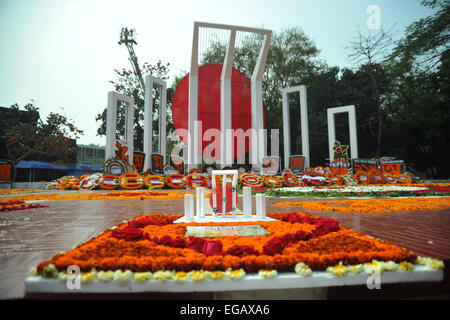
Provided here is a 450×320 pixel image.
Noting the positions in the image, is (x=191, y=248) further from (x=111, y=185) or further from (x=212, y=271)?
(x=111, y=185)

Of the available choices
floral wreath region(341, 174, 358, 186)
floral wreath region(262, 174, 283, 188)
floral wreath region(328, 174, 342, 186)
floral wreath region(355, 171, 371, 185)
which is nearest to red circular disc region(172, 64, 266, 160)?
floral wreath region(262, 174, 283, 188)

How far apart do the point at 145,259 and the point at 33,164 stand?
27.9 m

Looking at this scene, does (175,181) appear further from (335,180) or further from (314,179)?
(335,180)

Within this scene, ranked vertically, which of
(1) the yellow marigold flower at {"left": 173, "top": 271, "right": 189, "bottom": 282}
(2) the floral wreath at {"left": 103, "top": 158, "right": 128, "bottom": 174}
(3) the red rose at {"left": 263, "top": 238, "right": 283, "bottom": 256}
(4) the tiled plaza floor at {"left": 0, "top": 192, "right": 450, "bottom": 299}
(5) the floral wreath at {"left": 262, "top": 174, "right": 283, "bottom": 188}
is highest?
(2) the floral wreath at {"left": 103, "top": 158, "right": 128, "bottom": 174}

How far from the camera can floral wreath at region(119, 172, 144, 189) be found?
11547mm

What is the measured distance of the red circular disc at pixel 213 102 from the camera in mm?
17266

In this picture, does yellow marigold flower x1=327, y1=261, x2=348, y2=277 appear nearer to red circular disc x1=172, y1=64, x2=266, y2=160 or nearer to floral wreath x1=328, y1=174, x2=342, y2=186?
floral wreath x1=328, y1=174, x2=342, y2=186

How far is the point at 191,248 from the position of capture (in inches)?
79.6

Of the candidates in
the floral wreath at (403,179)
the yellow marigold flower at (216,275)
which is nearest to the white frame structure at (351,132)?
the floral wreath at (403,179)

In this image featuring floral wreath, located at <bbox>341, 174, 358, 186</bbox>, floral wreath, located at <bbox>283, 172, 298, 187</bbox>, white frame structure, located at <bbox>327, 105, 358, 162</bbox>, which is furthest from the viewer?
white frame structure, located at <bbox>327, 105, 358, 162</bbox>

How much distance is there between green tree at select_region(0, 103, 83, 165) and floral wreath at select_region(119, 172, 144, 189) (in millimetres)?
9184

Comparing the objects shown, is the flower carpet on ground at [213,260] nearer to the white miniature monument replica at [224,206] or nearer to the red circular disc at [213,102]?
the white miniature monument replica at [224,206]

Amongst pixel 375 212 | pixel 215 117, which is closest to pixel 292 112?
pixel 215 117

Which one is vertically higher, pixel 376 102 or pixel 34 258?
pixel 376 102
